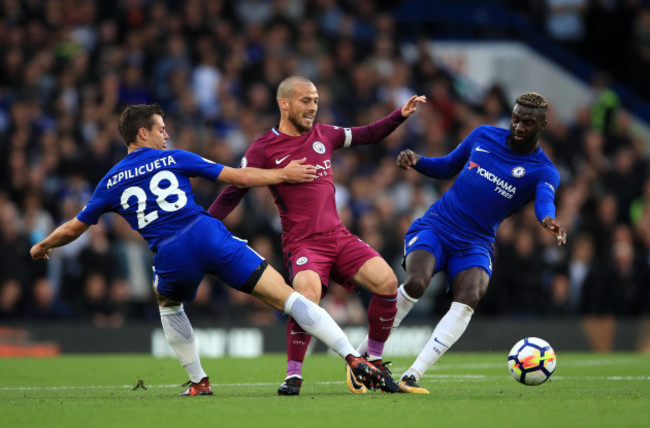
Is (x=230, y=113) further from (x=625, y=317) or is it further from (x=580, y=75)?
(x=580, y=75)

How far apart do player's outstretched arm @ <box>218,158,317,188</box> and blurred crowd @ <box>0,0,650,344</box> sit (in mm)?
7357

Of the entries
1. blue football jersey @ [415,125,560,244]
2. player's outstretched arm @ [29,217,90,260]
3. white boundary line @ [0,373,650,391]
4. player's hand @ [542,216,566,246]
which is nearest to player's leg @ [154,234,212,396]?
player's outstretched arm @ [29,217,90,260]

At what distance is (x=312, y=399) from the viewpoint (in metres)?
8.29

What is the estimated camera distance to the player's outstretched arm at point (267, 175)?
825 centimetres

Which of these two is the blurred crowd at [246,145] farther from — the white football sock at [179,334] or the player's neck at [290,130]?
the white football sock at [179,334]

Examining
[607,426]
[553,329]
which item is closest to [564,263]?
[553,329]

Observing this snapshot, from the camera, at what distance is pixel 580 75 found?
23.6 metres

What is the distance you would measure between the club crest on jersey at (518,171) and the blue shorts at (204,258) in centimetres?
240

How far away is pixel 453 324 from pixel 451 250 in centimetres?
74

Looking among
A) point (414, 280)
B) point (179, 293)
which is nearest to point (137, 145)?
point (179, 293)

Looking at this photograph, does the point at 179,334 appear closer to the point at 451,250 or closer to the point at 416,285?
the point at 416,285

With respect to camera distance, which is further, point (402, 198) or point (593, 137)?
point (593, 137)

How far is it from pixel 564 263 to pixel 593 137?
149 inches

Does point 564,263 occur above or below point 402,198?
below
